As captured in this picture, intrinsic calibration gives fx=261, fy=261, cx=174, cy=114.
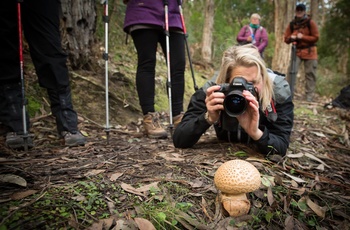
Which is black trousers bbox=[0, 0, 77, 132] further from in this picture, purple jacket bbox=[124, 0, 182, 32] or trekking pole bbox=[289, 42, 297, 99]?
trekking pole bbox=[289, 42, 297, 99]

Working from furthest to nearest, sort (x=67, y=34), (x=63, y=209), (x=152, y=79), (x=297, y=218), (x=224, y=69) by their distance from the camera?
(x=67, y=34) → (x=152, y=79) → (x=224, y=69) → (x=297, y=218) → (x=63, y=209)

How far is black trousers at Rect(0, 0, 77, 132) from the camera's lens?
217cm

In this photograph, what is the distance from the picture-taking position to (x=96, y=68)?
3871mm

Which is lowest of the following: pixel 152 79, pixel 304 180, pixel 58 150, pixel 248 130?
pixel 304 180

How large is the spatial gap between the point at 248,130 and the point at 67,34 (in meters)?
2.66

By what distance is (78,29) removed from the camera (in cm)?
343

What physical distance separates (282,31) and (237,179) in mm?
7396

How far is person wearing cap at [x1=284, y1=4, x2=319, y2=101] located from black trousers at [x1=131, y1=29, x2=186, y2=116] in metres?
4.06

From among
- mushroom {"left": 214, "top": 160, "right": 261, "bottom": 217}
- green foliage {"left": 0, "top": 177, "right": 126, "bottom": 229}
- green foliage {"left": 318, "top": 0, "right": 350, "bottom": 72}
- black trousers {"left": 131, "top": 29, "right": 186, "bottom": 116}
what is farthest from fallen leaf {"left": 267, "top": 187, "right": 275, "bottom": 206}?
green foliage {"left": 318, "top": 0, "right": 350, "bottom": 72}

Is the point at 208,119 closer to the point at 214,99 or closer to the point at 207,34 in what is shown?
the point at 214,99

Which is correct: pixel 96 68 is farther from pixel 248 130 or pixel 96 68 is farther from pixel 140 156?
pixel 248 130

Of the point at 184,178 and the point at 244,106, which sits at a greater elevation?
the point at 244,106

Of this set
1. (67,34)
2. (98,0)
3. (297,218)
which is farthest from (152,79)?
(98,0)

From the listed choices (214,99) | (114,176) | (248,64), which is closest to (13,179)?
(114,176)
